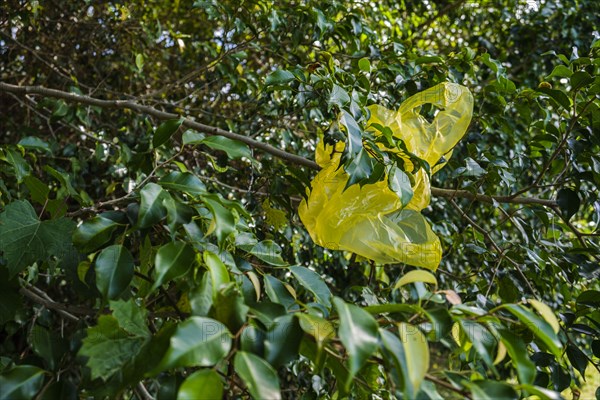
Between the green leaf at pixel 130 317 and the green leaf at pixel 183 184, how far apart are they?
18 cm

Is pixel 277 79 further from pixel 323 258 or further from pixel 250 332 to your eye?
pixel 323 258

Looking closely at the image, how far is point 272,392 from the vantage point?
0.57 meters

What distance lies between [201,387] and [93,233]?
29 centimetres

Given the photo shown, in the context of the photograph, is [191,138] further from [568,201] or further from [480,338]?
[568,201]

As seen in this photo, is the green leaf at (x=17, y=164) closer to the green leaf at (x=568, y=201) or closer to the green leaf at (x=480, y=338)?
the green leaf at (x=480, y=338)

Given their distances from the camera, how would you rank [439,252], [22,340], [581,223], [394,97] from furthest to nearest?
1. [581,223]
2. [22,340]
3. [394,97]
4. [439,252]

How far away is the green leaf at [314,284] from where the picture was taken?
32.7 inches

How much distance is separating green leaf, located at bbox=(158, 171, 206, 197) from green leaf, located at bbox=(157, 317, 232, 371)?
234 millimetres

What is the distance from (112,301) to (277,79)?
1.86 feet

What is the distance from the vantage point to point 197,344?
1.91 ft

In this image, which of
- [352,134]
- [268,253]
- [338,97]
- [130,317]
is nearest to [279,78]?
[338,97]

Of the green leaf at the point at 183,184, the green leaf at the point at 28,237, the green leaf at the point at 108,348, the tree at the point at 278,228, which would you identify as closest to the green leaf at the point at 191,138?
the tree at the point at 278,228

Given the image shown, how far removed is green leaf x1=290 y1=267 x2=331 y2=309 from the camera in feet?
2.72

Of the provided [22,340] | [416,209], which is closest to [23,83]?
[22,340]
